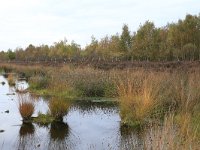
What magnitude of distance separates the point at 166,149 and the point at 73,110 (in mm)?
9566

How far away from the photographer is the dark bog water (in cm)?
935

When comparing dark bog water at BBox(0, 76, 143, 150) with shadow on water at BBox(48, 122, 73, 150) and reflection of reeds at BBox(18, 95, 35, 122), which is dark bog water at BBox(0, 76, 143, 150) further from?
reflection of reeds at BBox(18, 95, 35, 122)

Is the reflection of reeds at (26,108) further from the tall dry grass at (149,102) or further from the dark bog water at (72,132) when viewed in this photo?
the tall dry grass at (149,102)

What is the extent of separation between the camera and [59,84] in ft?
66.3

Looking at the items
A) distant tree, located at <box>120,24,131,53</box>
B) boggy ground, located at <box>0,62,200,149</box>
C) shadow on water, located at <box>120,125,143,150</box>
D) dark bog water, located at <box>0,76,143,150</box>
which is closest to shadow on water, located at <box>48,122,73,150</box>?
dark bog water, located at <box>0,76,143,150</box>

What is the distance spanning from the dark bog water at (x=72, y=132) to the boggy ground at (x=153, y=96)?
74 centimetres

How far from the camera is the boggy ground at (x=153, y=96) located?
6398 mm

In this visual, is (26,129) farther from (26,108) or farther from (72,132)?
(72,132)

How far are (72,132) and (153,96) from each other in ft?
8.82

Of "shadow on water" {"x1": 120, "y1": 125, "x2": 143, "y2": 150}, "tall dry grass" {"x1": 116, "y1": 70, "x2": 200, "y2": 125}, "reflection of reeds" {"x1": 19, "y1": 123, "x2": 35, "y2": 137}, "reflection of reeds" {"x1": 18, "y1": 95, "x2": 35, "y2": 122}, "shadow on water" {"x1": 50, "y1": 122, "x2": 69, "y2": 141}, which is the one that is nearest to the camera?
"shadow on water" {"x1": 120, "y1": 125, "x2": 143, "y2": 150}

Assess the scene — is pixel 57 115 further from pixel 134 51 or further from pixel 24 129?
pixel 134 51

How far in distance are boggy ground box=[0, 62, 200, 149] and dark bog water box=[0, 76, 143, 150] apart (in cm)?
74

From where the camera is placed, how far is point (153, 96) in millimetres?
11406

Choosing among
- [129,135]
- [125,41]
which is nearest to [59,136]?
[129,135]
